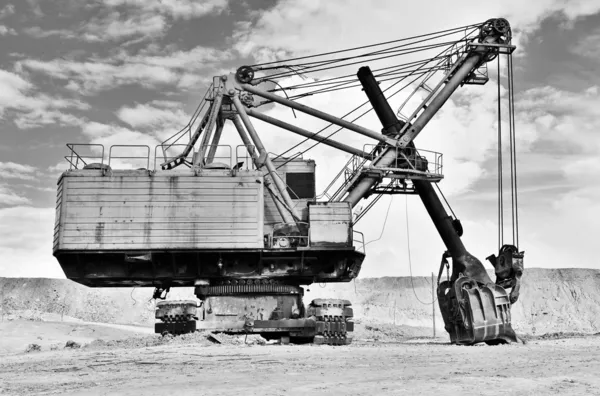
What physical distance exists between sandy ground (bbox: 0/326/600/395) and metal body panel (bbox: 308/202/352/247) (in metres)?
3.92

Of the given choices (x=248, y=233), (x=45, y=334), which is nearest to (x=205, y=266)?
(x=248, y=233)

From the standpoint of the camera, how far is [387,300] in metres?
60.0

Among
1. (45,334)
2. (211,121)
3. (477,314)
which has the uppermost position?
(211,121)

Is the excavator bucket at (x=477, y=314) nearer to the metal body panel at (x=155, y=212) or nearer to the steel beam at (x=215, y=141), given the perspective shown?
the metal body panel at (x=155, y=212)

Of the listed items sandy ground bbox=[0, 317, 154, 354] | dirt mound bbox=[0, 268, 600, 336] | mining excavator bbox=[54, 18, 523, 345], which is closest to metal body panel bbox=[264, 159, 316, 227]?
mining excavator bbox=[54, 18, 523, 345]

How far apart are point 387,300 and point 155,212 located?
144 feet

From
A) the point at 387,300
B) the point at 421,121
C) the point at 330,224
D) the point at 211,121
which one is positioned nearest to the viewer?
the point at 330,224

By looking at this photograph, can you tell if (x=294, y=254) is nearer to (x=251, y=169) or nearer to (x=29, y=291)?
(x=251, y=169)

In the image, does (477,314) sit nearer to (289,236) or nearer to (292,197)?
(289,236)

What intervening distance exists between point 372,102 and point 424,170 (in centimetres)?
297

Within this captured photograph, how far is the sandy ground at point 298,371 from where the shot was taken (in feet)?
30.0

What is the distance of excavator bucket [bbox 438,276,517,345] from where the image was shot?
19.3m

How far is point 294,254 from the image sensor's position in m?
19.7

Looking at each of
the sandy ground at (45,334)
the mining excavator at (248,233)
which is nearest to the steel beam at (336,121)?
the mining excavator at (248,233)
